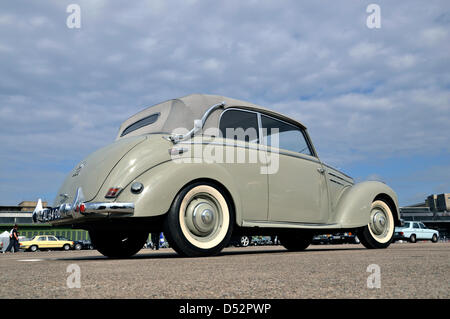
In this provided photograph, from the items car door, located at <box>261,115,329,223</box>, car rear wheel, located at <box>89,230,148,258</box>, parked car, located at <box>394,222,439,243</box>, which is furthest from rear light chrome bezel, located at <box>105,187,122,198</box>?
parked car, located at <box>394,222,439,243</box>

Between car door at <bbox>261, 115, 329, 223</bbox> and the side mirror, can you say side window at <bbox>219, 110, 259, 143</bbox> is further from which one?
the side mirror

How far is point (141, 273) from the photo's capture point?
114 inches

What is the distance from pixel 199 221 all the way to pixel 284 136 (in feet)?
7.73

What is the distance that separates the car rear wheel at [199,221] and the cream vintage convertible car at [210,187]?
1 centimetres

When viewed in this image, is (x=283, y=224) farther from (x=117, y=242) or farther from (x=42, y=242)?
(x=42, y=242)

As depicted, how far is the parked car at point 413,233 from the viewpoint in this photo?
24.0 metres

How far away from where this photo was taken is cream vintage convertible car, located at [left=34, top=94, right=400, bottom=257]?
443 centimetres

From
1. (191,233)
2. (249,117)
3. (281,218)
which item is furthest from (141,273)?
(249,117)

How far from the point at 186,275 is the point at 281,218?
3.07 meters

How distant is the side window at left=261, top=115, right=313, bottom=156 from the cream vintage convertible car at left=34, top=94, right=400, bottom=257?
0.8 inches

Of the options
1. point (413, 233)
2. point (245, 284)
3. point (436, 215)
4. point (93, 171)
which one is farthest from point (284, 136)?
point (436, 215)

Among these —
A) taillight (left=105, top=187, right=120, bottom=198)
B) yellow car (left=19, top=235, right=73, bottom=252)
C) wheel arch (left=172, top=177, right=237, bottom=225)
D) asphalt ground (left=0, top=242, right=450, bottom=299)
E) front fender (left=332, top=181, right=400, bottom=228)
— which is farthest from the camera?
yellow car (left=19, top=235, right=73, bottom=252)

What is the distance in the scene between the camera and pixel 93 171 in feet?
15.6
